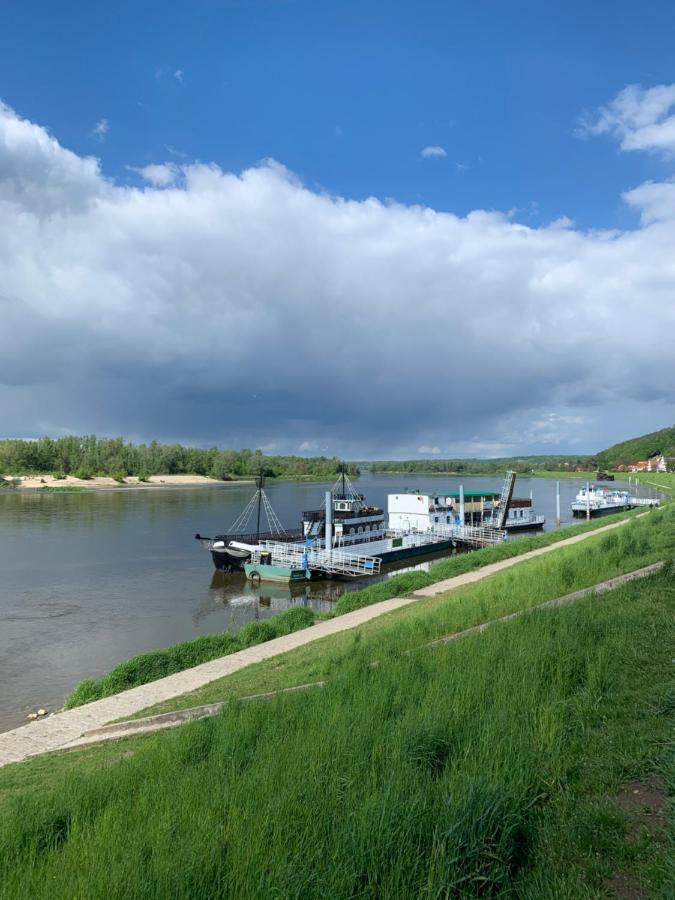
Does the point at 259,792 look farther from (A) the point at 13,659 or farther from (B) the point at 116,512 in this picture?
(B) the point at 116,512

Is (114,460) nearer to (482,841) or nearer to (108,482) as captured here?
(108,482)

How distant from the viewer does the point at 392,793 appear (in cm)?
390

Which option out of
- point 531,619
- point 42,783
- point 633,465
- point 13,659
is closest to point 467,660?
point 531,619

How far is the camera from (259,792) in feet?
13.8

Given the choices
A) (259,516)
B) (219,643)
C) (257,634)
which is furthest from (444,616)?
(259,516)

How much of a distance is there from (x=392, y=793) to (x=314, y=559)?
2897 cm

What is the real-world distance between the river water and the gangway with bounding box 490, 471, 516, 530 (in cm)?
1724

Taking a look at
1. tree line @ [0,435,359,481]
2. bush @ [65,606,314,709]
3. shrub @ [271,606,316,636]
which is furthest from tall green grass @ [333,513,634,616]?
tree line @ [0,435,359,481]

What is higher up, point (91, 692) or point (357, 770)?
point (357, 770)

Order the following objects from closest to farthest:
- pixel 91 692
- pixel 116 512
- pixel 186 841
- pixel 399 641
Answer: pixel 186 841
pixel 399 641
pixel 91 692
pixel 116 512

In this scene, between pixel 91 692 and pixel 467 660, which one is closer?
pixel 467 660

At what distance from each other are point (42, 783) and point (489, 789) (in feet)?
19.2

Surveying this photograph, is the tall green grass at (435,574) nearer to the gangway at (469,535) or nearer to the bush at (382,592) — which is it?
the bush at (382,592)

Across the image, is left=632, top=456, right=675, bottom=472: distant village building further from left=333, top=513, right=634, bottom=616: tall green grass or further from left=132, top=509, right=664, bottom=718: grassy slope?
left=132, top=509, right=664, bottom=718: grassy slope
